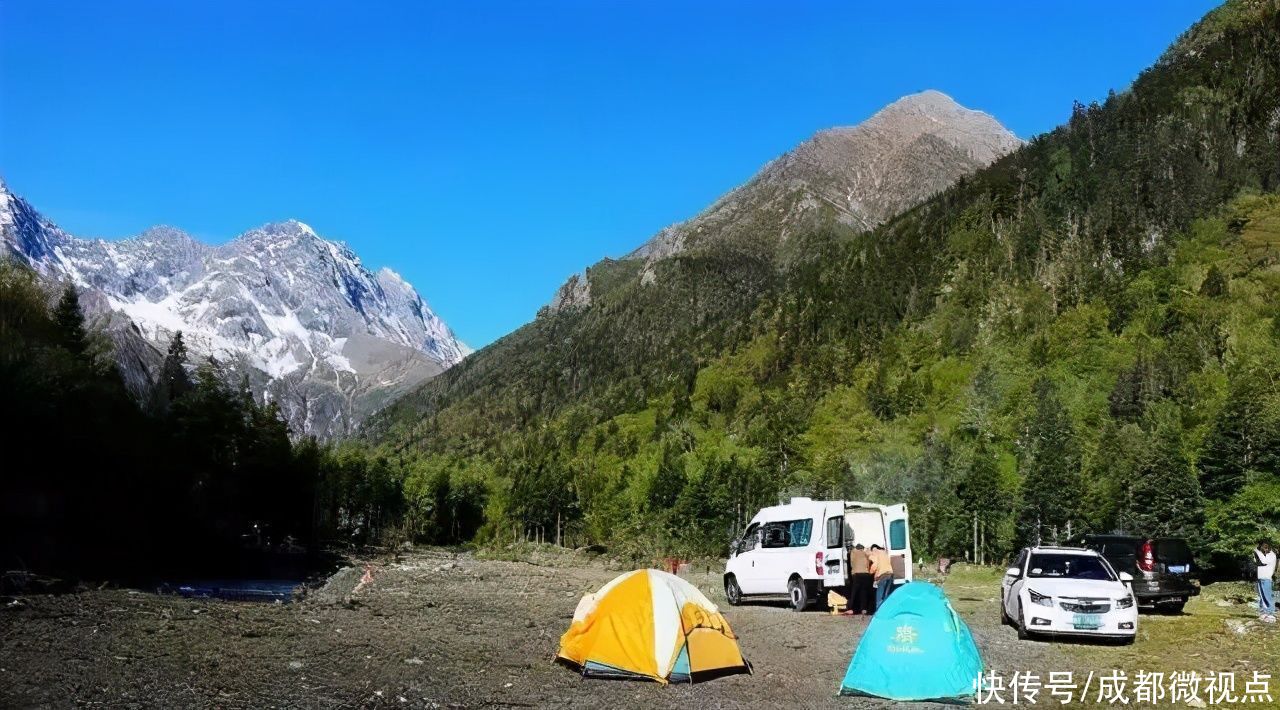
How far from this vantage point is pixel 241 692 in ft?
44.0

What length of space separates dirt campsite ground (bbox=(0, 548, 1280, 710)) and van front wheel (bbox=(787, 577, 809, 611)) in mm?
453

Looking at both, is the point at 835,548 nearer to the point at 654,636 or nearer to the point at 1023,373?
the point at 654,636

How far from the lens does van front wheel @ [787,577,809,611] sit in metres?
26.0

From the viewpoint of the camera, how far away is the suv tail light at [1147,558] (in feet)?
85.0

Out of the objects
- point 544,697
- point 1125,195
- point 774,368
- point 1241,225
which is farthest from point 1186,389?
point 544,697

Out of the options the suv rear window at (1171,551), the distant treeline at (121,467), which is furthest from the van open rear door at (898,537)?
the distant treeline at (121,467)

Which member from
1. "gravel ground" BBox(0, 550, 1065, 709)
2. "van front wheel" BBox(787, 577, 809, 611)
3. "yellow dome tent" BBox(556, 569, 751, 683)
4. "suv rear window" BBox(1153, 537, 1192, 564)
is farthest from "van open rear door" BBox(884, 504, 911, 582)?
"yellow dome tent" BBox(556, 569, 751, 683)

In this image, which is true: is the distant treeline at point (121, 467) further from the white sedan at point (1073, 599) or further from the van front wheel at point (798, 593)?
the white sedan at point (1073, 599)

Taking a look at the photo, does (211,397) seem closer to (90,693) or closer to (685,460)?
(90,693)

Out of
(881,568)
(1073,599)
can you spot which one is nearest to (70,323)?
(881,568)

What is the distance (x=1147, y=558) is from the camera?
25.9 m

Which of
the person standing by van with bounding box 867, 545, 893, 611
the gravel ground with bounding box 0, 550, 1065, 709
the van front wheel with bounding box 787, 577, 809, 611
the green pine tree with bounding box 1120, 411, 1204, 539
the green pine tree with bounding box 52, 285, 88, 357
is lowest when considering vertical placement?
the gravel ground with bounding box 0, 550, 1065, 709

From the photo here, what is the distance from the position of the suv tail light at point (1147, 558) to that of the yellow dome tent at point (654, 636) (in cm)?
1562

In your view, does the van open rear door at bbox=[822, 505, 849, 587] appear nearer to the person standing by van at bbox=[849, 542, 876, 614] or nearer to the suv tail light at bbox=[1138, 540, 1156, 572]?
the person standing by van at bbox=[849, 542, 876, 614]
